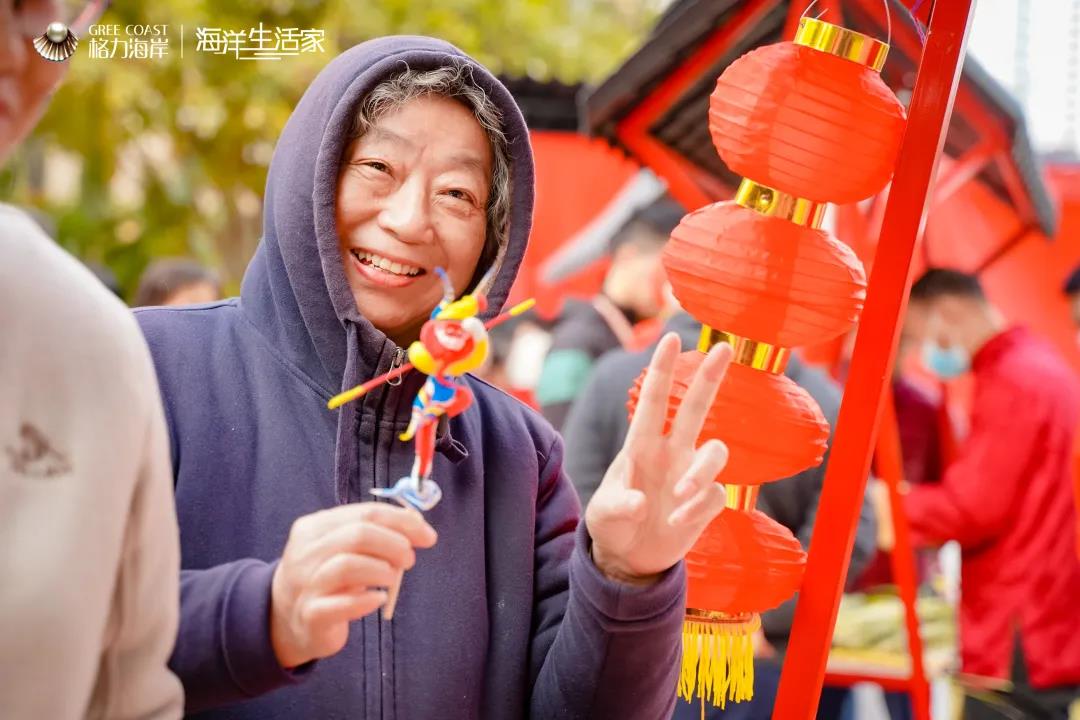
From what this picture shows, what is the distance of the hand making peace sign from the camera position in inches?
52.7

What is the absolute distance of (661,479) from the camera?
1366 millimetres

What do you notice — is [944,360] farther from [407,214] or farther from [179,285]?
[407,214]

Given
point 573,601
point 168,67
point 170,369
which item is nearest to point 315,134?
point 170,369

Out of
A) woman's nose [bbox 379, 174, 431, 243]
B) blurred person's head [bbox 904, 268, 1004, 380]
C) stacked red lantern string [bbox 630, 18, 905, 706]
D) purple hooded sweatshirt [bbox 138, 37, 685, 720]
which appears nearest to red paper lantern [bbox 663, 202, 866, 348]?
stacked red lantern string [bbox 630, 18, 905, 706]

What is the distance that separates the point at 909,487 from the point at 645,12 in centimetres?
1128

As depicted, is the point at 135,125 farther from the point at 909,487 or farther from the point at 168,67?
the point at 909,487

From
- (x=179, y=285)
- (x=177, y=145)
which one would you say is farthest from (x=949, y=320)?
(x=177, y=145)

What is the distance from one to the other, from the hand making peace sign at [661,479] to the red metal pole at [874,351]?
44cm

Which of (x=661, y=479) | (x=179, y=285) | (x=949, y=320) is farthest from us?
(x=949, y=320)

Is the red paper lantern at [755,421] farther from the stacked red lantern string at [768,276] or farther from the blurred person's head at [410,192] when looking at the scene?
the blurred person's head at [410,192]

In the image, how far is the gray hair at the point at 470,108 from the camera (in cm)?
147

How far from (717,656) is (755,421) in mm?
363

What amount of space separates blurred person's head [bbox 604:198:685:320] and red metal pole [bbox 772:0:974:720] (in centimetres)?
243

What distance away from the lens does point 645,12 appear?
48.2 feet
